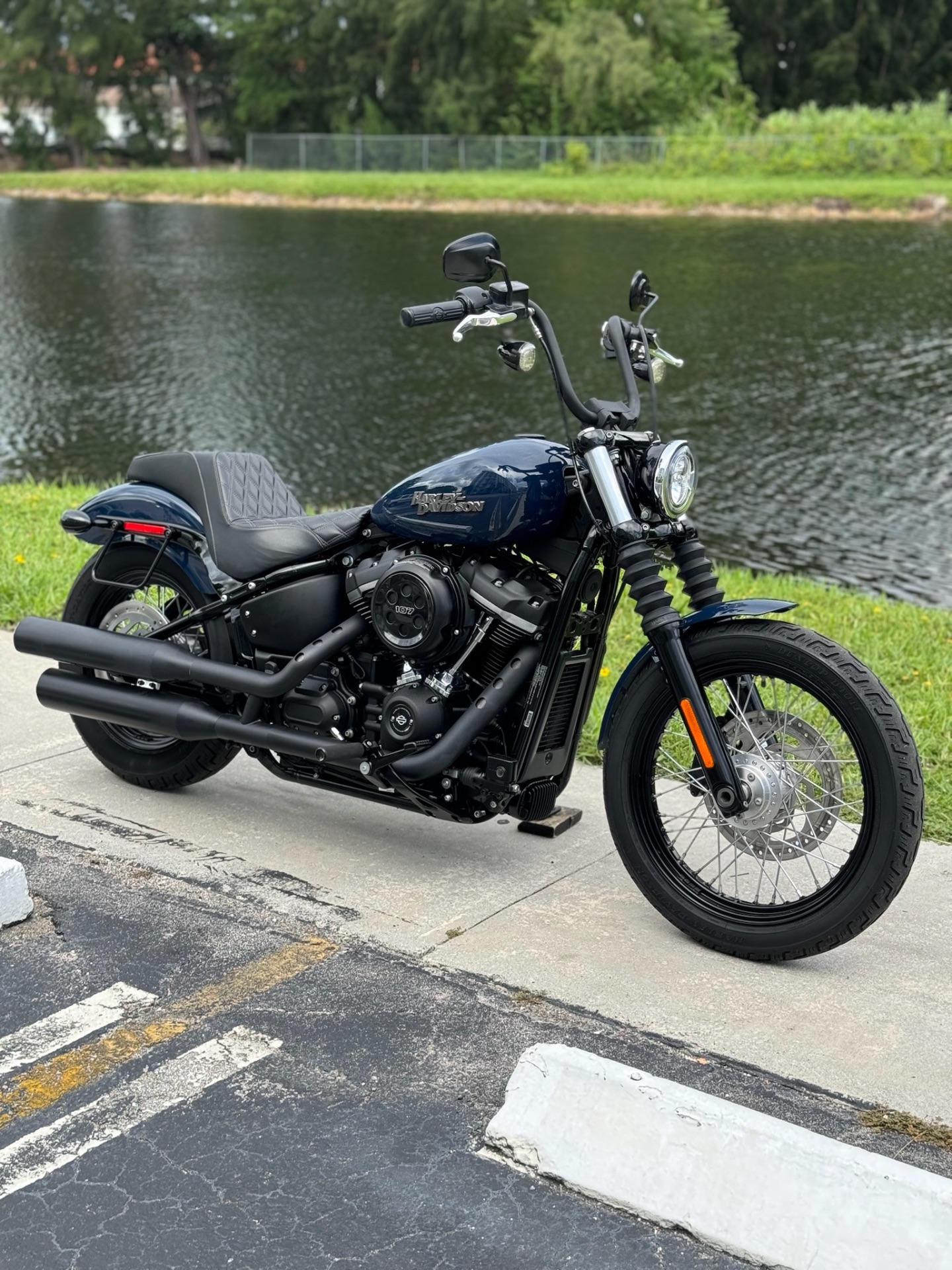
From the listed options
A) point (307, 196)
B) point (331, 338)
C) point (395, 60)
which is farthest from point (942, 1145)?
point (395, 60)

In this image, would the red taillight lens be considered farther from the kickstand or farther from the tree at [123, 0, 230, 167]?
the tree at [123, 0, 230, 167]

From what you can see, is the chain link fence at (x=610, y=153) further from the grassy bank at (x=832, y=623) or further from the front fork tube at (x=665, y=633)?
the front fork tube at (x=665, y=633)

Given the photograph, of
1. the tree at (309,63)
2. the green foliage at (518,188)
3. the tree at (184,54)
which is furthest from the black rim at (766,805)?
the tree at (184,54)

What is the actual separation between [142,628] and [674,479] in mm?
2023

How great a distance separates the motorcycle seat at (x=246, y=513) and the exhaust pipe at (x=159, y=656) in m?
0.28


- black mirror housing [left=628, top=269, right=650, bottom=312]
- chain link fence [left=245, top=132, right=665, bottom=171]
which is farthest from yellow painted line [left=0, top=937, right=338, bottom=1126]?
chain link fence [left=245, top=132, right=665, bottom=171]

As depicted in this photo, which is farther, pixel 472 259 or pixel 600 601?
pixel 600 601

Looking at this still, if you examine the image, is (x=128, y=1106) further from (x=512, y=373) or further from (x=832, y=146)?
(x=832, y=146)

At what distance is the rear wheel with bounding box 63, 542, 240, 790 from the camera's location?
5039mm

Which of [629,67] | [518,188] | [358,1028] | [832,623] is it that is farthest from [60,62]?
[358,1028]

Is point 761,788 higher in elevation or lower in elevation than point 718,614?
lower

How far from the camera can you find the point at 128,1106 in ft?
10.8

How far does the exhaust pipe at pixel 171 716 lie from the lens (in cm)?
450

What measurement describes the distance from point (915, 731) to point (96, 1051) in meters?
3.43
